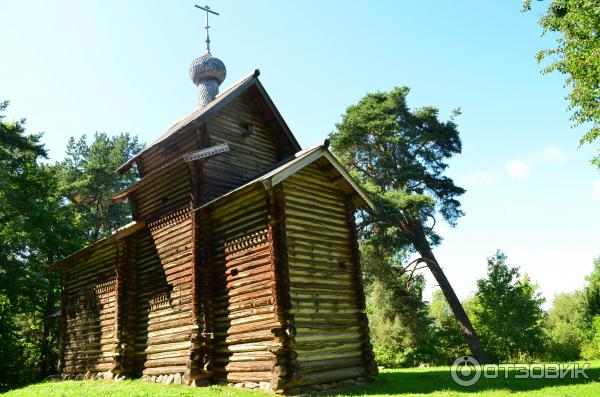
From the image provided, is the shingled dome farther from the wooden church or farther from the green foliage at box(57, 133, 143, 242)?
the green foliage at box(57, 133, 143, 242)

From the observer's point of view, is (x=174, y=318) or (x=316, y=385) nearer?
(x=316, y=385)

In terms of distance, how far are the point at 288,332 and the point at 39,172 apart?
28763 millimetres

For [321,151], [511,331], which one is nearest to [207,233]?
[321,151]

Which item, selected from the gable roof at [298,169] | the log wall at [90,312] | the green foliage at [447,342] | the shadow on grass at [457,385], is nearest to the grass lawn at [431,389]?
the shadow on grass at [457,385]

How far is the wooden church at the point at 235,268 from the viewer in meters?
12.7

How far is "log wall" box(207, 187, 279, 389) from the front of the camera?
495 inches

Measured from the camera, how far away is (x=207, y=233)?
15031mm

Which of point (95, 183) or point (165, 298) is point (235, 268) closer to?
point (165, 298)

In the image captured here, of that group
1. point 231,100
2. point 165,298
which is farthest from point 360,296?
point 231,100

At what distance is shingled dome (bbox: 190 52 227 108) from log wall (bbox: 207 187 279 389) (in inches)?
339

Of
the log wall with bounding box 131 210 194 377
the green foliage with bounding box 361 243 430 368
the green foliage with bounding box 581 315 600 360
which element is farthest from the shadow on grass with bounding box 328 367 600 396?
the green foliage with bounding box 581 315 600 360

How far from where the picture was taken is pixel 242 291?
44.4 feet

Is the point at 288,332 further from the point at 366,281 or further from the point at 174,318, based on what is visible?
the point at 366,281

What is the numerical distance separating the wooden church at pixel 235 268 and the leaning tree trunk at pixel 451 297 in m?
11.4
